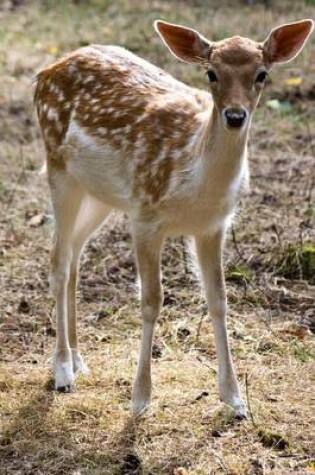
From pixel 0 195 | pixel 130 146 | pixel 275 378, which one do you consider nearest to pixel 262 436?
pixel 275 378

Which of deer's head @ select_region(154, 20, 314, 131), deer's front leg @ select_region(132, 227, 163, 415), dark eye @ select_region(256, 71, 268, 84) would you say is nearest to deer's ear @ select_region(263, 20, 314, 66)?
deer's head @ select_region(154, 20, 314, 131)

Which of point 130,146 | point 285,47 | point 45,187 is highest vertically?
point 285,47

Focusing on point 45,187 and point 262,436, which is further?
point 45,187

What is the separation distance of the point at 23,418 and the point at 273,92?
238 inches

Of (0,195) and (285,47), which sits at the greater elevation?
(285,47)

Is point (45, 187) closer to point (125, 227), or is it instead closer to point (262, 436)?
point (125, 227)

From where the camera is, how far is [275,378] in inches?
221

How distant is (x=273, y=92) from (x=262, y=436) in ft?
19.9

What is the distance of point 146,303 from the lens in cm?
528

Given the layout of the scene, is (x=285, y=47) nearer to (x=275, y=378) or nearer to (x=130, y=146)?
(x=130, y=146)

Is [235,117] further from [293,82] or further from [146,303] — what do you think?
[293,82]

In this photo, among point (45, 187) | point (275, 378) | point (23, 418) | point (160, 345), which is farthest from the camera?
point (45, 187)

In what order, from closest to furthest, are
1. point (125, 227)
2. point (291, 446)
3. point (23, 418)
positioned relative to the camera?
point (291, 446), point (23, 418), point (125, 227)

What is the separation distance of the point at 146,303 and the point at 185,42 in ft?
4.29
